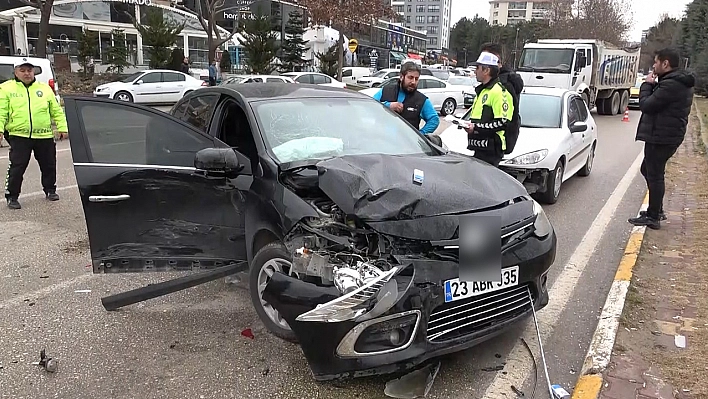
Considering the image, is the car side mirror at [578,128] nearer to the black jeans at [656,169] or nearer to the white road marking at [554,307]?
the white road marking at [554,307]

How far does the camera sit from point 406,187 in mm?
3154

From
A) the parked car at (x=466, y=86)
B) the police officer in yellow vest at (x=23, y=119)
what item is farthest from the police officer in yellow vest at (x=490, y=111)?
the parked car at (x=466, y=86)

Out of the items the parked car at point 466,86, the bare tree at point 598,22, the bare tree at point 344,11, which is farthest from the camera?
the bare tree at point 598,22

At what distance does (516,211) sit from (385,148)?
47.9 inches

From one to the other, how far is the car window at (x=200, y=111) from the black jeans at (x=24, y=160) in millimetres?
3083

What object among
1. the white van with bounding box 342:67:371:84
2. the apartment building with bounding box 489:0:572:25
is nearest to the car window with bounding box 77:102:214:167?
the white van with bounding box 342:67:371:84

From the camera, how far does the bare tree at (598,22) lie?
170ft

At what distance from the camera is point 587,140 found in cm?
881

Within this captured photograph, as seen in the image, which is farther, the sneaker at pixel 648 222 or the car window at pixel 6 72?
the car window at pixel 6 72

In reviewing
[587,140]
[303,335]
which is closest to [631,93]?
[587,140]

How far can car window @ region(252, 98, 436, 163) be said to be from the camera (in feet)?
13.0

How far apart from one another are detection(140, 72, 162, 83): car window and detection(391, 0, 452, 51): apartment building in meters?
125

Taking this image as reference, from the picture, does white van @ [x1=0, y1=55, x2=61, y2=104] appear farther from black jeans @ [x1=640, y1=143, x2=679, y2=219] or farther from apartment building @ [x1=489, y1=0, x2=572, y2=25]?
apartment building @ [x1=489, y1=0, x2=572, y2=25]

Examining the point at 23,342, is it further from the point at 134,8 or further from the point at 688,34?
the point at 688,34
